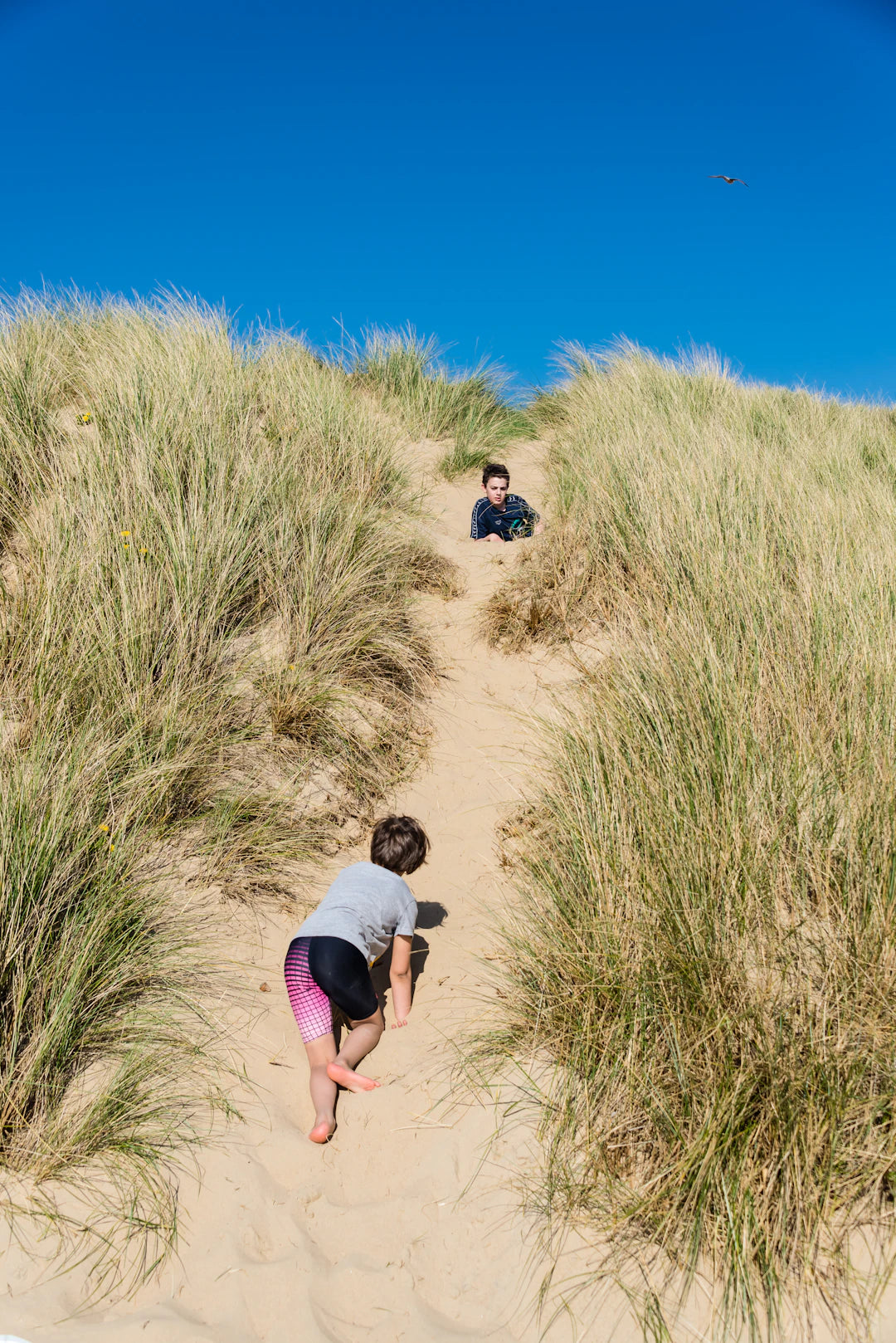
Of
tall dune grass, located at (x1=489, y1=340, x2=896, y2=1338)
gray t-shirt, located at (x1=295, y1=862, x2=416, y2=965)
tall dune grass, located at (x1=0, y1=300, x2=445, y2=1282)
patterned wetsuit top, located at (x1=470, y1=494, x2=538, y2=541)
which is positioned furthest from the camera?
patterned wetsuit top, located at (x1=470, y1=494, x2=538, y2=541)

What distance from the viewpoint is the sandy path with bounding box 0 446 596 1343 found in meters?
1.75

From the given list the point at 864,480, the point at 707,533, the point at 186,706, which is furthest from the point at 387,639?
the point at 864,480

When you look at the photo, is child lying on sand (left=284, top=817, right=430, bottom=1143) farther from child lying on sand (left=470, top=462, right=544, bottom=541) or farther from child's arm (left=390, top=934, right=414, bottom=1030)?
child lying on sand (left=470, top=462, right=544, bottom=541)

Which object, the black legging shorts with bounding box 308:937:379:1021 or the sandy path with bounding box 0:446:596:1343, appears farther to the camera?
the black legging shorts with bounding box 308:937:379:1021

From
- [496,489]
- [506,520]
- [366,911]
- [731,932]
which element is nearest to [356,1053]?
[366,911]

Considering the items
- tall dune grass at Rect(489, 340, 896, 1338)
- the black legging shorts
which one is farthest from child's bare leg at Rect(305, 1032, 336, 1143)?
tall dune grass at Rect(489, 340, 896, 1338)

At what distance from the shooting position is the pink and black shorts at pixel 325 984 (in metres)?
2.42

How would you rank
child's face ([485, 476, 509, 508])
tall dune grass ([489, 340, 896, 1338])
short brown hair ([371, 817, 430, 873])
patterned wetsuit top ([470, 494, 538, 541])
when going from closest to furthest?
1. tall dune grass ([489, 340, 896, 1338])
2. short brown hair ([371, 817, 430, 873])
3. patterned wetsuit top ([470, 494, 538, 541])
4. child's face ([485, 476, 509, 508])

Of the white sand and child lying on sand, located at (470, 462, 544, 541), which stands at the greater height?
child lying on sand, located at (470, 462, 544, 541)

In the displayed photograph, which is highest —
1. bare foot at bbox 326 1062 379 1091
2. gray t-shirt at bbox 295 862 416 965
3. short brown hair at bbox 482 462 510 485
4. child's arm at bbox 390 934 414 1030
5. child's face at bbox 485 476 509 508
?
short brown hair at bbox 482 462 510 485

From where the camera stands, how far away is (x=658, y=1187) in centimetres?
173

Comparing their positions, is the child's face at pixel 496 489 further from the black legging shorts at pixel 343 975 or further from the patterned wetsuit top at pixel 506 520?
the black legging shorts at pixel 343 975

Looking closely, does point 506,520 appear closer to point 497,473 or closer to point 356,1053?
point 497,473

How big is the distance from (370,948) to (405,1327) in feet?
3.37
